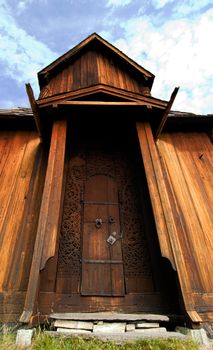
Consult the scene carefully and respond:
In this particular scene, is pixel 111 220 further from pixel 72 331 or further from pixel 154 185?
pixel 72 331

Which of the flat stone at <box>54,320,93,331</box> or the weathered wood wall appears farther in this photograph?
the weathered wood wall

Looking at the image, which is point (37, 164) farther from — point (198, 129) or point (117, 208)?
point (198, 129)

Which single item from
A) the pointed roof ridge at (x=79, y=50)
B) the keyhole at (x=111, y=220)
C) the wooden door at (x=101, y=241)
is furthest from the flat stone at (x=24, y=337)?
the pointed roof ridge at (x=79, y=50)

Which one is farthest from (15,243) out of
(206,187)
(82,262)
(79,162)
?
(206,187)

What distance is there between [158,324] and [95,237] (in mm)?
1793

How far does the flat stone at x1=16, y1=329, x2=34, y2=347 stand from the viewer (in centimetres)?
306

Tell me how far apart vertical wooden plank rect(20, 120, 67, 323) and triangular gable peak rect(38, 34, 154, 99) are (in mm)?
2950

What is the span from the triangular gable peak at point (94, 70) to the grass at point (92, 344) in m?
6.08

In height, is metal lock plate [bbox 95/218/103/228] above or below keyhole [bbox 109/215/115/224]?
below

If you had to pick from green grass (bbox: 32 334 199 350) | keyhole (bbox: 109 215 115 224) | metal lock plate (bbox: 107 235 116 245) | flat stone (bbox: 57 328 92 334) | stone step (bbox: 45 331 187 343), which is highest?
keyhole (bbox: 109 215 115 224)

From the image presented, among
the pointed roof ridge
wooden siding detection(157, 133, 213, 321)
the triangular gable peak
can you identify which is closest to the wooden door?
wooden siding detection(157, 133, 213, 321)

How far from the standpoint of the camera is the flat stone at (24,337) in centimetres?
306

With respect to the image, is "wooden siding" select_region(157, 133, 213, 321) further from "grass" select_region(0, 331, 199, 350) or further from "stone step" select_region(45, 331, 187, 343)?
"grass" select_region(0, 331, 199, 350)

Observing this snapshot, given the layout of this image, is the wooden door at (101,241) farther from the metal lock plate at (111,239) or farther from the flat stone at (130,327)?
the flat stone at (130,327)
